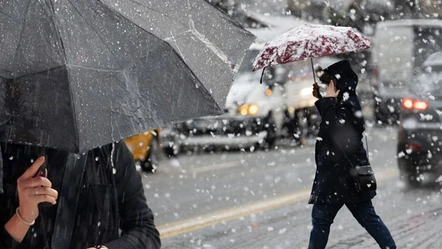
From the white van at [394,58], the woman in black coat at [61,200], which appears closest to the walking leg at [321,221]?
the woman in black coat at [61,200]

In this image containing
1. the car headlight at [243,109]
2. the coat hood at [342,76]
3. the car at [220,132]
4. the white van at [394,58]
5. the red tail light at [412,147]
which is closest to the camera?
the coat hood at [342,76]

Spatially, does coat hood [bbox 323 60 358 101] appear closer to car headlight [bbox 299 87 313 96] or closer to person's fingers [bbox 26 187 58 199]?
person's fingers [bbox 26 187 58 199]

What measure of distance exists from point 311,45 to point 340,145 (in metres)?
0.70

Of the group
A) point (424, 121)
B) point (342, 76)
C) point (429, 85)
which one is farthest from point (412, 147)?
point (342, 76)

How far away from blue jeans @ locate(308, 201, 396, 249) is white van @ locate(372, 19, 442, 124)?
59.7 ft

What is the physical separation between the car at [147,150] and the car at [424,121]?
397 cm

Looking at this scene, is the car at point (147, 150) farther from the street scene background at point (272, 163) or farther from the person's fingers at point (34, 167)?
the person's fingers at point (34, 167)

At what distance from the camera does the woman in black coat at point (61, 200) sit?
277 centimetres

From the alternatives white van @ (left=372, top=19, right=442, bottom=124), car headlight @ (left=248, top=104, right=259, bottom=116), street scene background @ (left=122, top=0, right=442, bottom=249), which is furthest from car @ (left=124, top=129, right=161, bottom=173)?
white van @ (left=372, top=19, right=442, bottom=124)

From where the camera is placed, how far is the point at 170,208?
10.4 metres

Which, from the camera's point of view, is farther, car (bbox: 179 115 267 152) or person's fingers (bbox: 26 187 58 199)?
car (bbox: 179 115 267 152)

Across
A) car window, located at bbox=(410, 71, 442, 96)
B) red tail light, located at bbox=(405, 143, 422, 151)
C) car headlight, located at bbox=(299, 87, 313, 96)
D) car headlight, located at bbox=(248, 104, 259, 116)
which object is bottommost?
red tail light, located at bbox=(405, 143, 422, 151)

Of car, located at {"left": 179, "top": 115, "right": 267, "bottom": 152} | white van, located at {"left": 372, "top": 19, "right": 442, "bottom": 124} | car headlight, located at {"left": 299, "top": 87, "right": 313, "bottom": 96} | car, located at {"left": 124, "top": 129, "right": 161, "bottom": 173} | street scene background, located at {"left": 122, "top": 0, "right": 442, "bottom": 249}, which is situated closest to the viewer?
street scene background, located at {"left": 122, "top": 0, "right": 442, "bottom": 249}

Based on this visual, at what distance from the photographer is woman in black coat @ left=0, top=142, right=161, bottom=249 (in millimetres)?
2770
